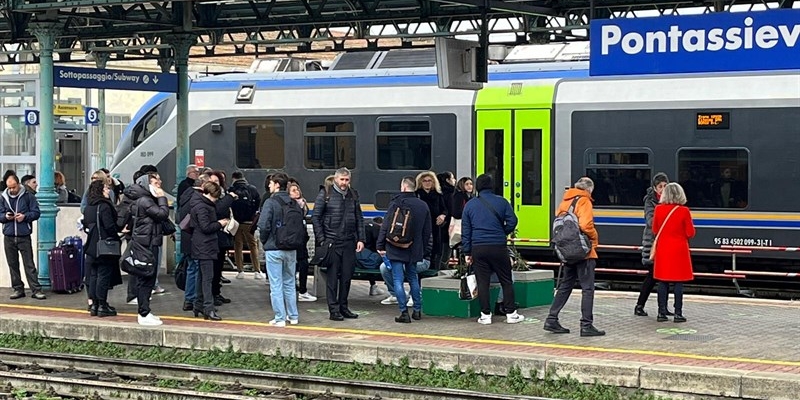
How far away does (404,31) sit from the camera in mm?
21359

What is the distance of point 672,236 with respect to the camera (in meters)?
13.3

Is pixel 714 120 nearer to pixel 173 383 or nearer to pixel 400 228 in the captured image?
pixel 400 228

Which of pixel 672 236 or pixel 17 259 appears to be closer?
pixel 672 236

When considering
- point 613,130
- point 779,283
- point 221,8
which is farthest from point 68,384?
point 779,283

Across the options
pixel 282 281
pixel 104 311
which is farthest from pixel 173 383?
pixel 104 311

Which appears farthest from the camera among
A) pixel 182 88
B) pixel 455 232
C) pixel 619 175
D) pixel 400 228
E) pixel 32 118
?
pixel 32 118

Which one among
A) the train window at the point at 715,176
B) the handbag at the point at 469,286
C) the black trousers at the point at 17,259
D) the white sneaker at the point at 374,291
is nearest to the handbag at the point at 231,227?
the white sneaker at the point at 374,291

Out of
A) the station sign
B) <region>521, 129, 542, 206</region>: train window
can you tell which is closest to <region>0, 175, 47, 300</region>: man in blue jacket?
<region>521, 129, 542, 206</region>: train window

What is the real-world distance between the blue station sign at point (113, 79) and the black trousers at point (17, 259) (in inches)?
80.2

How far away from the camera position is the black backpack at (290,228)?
13508 millimetres

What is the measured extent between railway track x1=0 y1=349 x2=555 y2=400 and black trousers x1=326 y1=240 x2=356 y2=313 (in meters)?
2.12

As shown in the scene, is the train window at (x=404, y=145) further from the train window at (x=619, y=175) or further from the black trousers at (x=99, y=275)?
the black trousers at (x=99, y=275)

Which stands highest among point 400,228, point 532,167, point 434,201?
point 532,167

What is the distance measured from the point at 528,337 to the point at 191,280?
410 centimetres
